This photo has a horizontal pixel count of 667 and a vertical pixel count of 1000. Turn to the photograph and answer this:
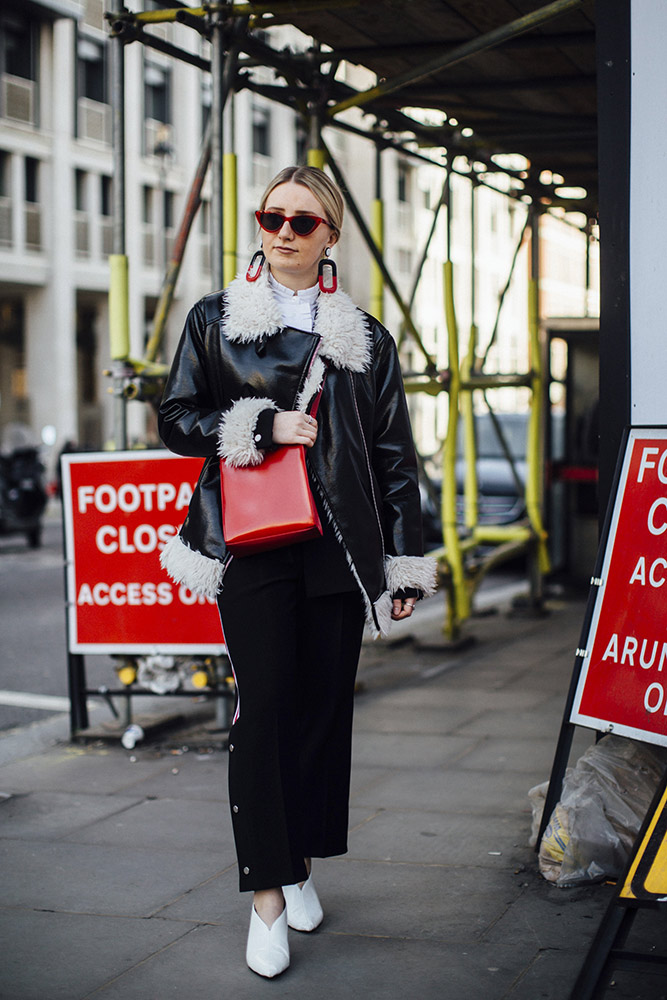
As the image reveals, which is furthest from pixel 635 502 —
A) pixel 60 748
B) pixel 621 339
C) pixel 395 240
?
pixel 395 240

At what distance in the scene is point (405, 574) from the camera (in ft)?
11.1

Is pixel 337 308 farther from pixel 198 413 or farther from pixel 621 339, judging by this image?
pixel 621 339

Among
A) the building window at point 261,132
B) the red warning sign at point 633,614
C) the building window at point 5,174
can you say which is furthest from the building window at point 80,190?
the red warning sign at point 633,614

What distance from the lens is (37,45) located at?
28.9 metres

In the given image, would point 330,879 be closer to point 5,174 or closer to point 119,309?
point 119,309

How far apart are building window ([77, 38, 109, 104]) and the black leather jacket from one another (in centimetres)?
2918

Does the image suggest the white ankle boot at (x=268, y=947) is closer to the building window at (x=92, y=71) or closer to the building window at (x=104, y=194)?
the building window at (x=104, y=194)

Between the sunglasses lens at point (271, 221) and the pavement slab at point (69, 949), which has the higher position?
the sunglasses lens at point (271, 221)

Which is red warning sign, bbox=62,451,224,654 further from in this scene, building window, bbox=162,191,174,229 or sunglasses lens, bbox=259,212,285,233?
building window, bbox=162,191,174,229

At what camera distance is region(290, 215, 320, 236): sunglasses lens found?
326 centimetres

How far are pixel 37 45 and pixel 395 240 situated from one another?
17.1 metres

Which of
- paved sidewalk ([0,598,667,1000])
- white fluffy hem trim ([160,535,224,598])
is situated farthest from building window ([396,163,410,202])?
white fluffy hem trim ([160,535,224,598])

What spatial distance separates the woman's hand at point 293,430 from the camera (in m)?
3.15

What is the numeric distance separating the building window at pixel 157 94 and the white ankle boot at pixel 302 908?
100 feet
